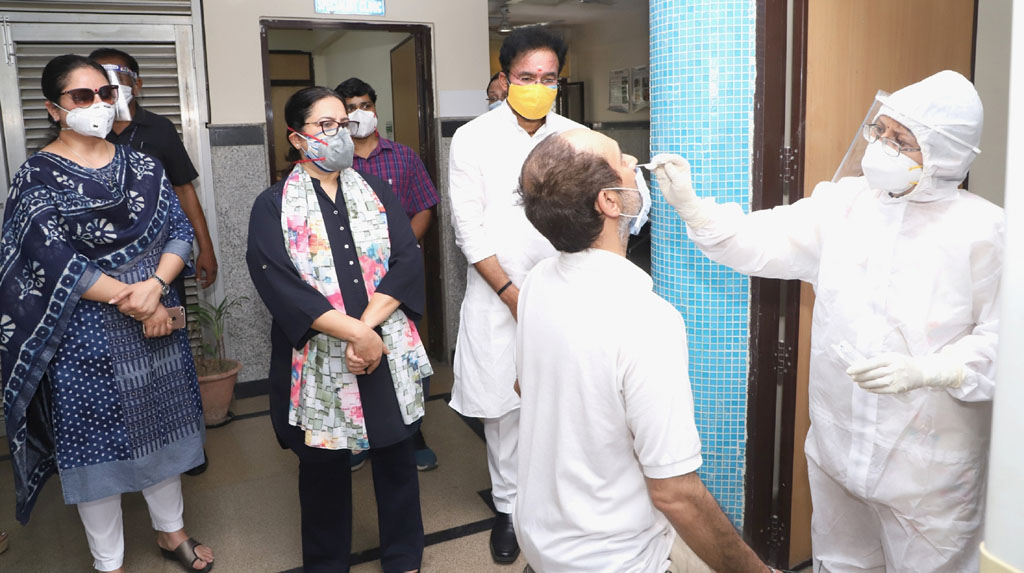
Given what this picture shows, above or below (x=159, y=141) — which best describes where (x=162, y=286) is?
below

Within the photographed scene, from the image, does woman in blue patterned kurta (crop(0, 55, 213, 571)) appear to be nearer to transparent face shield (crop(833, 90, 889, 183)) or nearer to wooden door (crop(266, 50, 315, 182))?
transparent face shield (crop(833, 90, 889, 183))

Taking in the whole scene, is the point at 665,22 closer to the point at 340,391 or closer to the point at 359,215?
the point at 359,215

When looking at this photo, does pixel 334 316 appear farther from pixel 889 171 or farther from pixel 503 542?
pixel 889 171

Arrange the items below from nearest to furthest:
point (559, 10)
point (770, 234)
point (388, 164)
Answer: point (770, 234), point (388, 164), point (559, 10)

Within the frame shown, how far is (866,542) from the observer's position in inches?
70.6

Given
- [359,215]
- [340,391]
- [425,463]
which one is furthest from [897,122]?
Answer: [425,463]

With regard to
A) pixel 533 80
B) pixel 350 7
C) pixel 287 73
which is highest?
pixel 287 73

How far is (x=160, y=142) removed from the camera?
339 cm

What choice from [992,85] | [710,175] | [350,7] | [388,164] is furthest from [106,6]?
[992,85]

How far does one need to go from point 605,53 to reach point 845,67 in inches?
237

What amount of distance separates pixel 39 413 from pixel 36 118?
2.07m

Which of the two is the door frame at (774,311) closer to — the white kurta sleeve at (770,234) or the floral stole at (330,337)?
the white kurta sleeve at (770,234)

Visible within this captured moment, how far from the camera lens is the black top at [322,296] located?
6.50ft

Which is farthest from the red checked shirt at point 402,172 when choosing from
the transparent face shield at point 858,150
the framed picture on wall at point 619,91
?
the framed picture on wall at point 619,91
